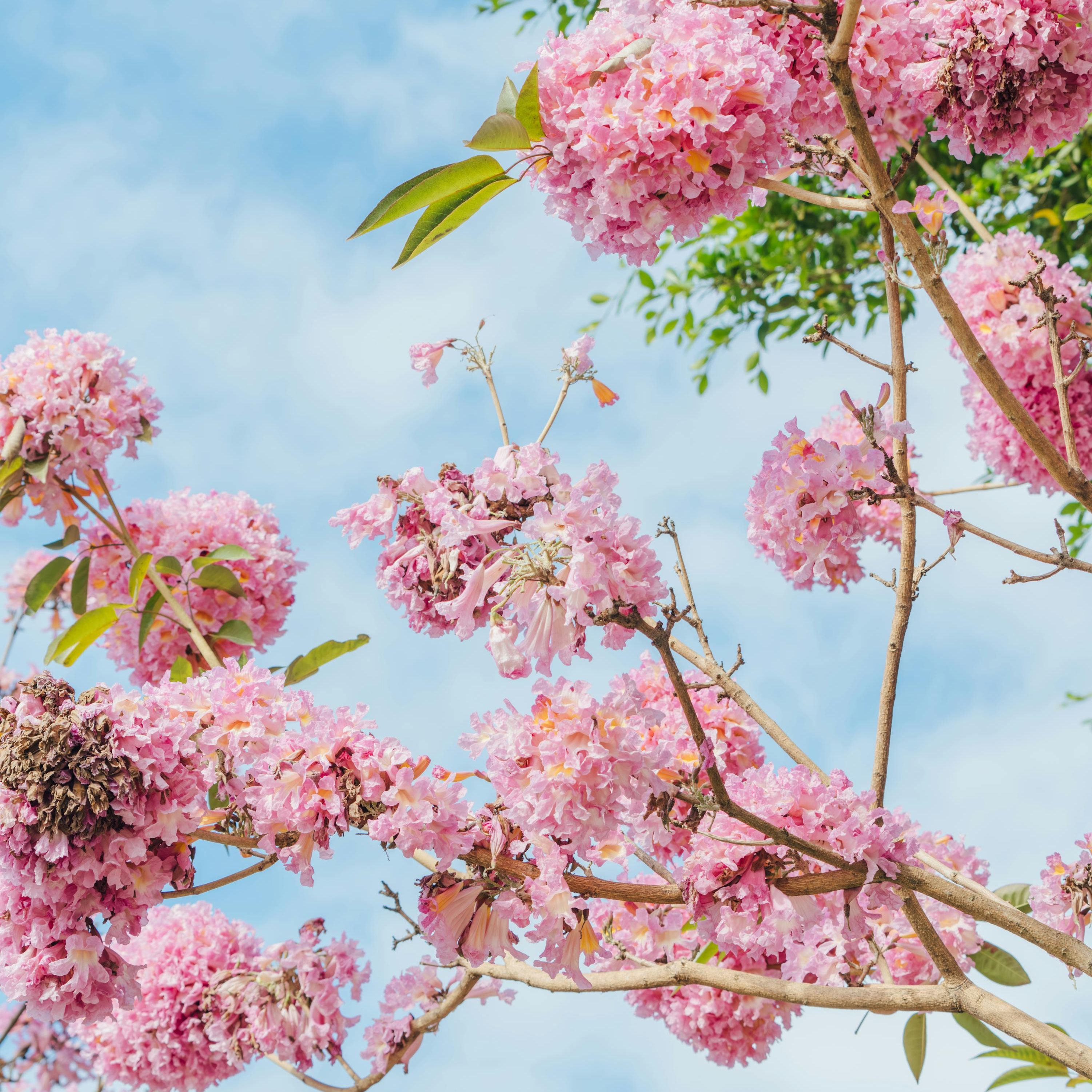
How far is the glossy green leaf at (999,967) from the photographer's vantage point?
2.72m

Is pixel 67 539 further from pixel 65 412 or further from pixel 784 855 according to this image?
pixel 784 855

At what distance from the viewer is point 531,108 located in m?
1.74

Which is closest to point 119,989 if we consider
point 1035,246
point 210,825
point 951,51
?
point 210,825

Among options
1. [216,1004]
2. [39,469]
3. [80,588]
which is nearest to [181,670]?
[80,588]

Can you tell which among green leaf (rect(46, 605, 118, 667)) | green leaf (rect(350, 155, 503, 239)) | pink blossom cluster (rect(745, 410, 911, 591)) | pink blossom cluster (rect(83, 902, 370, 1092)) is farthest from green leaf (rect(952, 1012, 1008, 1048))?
green leaf (rect(46, 605, 118, 667))

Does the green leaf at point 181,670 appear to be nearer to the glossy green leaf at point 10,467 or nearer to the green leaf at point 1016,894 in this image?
the glossy green leaf at point 10,467

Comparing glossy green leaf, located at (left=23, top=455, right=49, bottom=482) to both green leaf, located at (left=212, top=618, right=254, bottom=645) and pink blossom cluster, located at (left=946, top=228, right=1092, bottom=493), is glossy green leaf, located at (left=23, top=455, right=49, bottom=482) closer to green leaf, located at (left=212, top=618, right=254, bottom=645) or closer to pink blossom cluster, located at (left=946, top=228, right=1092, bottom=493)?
green leaf, located at (left=212, top=618, right=254, bottom=645)

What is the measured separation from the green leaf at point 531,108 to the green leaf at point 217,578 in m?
1.91

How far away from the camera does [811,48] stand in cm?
212

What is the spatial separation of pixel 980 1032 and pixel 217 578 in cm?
238

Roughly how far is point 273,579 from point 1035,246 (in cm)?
252

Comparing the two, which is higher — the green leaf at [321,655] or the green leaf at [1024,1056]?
the green leaf at [321,655]

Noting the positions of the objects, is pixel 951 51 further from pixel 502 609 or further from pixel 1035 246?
pixel 502 609

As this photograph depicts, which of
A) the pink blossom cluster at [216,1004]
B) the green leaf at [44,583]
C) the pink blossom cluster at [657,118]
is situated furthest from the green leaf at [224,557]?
the pink blossom cluster at [657,118]
